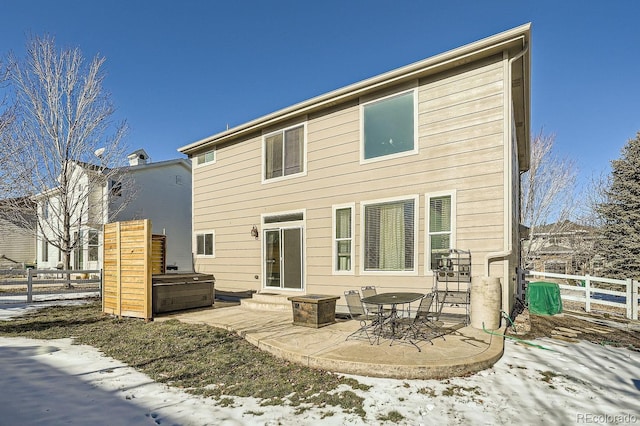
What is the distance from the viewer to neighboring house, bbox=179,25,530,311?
6.07 meters

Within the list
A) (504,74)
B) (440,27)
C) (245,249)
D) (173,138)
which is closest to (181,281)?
(245,249)

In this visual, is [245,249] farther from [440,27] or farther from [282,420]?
[440,27]

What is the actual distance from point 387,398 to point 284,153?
23.2 ft

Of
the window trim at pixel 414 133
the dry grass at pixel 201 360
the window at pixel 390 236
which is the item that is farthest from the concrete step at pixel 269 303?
the window trim at pixel 414 133

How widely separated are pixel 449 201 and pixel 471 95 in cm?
199

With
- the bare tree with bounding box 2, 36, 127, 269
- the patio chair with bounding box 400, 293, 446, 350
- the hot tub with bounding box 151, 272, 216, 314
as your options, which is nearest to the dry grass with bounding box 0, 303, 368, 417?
the hot tub with bounding box 151, 272, 216, 314

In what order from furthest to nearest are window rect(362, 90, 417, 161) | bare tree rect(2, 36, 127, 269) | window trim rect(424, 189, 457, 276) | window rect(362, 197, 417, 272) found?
→ bare tree rect(2, 36, 127, 269) < window rect(362, 90, 417, 161) < window rect(362, 197, 417, 272) < window trim rect(424, 189, 457, 276)

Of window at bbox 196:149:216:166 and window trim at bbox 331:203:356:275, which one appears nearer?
window trim at bbox 331:203:356:275

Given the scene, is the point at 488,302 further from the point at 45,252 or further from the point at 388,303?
the point at 45,252

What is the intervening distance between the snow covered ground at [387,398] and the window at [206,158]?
7820 mm

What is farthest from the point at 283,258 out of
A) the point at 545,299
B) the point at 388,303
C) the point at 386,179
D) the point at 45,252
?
the point at 45,252

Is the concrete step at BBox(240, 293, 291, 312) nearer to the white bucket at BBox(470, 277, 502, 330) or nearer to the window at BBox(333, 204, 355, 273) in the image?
the window at BBox(333, 204, 355, 273)

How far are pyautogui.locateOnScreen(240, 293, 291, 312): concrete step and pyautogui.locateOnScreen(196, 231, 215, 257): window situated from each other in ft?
10.8

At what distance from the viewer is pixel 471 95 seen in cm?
637
